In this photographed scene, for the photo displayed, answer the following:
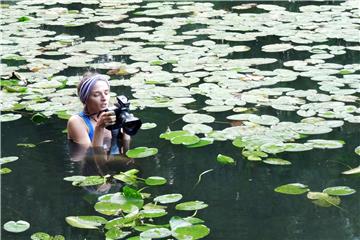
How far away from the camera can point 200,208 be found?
317 centimetres

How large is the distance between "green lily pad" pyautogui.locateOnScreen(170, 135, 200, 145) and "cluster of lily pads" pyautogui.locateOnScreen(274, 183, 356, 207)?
645 mm

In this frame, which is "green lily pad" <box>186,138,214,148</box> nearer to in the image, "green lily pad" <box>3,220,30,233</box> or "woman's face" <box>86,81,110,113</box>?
"woman's face" <box>86,81,110,113</box>

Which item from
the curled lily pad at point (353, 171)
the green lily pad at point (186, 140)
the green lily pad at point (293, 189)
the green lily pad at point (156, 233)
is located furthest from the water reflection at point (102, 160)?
the curled lily pad at point (353, 171)

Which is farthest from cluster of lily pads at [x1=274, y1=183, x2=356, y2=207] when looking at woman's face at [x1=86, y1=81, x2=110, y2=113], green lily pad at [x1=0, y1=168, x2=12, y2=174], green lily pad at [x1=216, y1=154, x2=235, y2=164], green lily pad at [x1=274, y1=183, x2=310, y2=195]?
green lily pad at [x1=0, y1=168, x2=12, y2=174]

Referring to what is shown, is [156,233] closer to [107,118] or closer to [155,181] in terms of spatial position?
[155,181]

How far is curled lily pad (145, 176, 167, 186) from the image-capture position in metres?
3.45

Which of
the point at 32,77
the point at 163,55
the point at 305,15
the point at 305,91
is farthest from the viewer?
the point at 305,15

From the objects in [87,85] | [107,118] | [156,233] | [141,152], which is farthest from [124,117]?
[156,233]

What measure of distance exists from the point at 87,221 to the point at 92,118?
1.16 meters

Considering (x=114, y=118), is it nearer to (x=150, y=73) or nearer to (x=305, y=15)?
(x=150, y=73)

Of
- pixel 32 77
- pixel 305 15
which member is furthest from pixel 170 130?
pixel 305 15

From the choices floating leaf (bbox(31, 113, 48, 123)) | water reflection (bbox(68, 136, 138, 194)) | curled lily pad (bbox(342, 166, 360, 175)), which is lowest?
water reflection (bbox(68, 136, 138, 194))

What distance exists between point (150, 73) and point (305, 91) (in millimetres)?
1074

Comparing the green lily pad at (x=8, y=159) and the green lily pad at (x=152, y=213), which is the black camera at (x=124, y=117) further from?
the green lily pad at (x=152, y=213)
